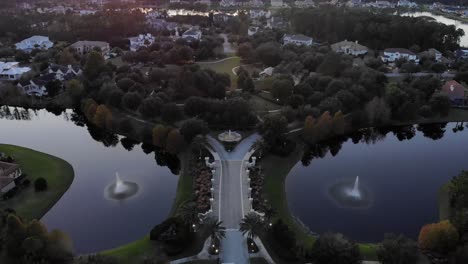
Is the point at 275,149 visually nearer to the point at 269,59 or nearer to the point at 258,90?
the point at 258,90

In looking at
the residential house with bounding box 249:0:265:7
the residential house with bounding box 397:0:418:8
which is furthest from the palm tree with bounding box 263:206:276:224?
the residential house with bounding box 397:0:418:8

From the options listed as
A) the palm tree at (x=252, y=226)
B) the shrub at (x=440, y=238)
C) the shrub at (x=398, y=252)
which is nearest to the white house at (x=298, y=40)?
the shrub at (x=440, y=238)

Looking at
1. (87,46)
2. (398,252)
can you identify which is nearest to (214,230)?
(398,252)

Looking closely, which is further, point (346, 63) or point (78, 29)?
point (78, 29)

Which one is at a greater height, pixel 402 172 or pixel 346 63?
pixel 346 63

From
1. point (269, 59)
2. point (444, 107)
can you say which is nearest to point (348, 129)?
point (444, 107)

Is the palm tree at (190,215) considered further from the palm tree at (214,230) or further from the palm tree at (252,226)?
the palm tree at (252,226)

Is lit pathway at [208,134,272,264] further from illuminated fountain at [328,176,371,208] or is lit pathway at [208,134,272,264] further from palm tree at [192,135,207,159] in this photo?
illuminated fountain at [328,176,371,208]

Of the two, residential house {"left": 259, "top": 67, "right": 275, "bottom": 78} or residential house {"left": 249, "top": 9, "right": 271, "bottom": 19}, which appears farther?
residential house {"left": 249, "top": 9, "right": 271, "bottom": 19}
